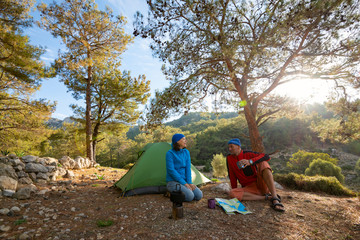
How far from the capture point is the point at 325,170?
10.5m

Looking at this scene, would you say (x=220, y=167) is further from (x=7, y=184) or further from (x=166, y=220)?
(x=7, y=184)

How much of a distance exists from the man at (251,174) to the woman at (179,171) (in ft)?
3.00

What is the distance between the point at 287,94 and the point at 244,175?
564 centimetres

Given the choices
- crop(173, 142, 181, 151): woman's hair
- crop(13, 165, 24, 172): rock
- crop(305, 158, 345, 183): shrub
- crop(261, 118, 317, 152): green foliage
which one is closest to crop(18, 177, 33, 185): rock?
crop(13, 165, 24, 172): rock

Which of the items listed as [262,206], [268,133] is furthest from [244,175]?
[268,133]

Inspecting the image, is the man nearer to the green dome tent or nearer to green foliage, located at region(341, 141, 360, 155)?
the green dome tent

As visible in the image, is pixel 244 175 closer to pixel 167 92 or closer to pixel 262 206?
pixel 262 206

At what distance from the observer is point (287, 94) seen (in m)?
7.49

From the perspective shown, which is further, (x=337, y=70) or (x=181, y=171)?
(x=337, y=70)

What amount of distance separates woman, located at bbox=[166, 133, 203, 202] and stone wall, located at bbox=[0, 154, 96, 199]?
3275 mm

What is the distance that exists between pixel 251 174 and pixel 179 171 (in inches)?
62.6

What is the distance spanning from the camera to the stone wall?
3793mm

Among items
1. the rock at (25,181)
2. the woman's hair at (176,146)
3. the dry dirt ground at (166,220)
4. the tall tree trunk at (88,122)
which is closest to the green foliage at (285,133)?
the tall tree trunk at (88,122)

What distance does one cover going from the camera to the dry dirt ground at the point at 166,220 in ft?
7.53
